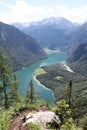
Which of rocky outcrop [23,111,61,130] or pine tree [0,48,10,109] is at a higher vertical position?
pine tree [0,48,10,109]

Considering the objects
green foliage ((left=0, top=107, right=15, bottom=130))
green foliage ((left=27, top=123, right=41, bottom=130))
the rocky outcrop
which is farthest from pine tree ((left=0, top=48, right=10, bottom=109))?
green foliage ((left=27, top=123, right=41, bottom=130))

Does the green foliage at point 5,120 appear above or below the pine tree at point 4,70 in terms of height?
below

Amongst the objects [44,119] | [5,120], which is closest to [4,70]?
[5,120]

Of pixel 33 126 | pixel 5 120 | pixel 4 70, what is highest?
pixel 4 70

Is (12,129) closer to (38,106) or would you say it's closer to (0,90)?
(38,106)

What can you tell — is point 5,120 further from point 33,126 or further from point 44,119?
point 33,126

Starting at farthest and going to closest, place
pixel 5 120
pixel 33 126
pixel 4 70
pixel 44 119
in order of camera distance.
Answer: pixel 4 70 < pixel 5 120 < pixel 44 119 < pixel 33 126

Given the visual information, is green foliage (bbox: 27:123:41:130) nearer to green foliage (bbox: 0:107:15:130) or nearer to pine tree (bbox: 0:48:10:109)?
green foliage (bbox: 0:107:15:130)

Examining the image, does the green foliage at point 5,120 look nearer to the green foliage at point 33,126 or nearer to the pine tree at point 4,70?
the green foliage at point 33,126

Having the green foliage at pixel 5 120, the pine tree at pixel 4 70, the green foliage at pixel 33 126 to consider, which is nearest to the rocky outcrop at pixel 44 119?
the green foliage at pixel 33 126

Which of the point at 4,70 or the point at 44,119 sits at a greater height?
the point at 4,70

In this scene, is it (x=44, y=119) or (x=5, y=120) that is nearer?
Result: (x=44, y=119)

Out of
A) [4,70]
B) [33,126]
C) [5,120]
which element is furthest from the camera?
[4,70]
